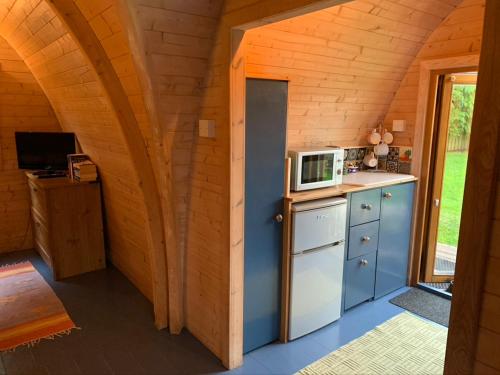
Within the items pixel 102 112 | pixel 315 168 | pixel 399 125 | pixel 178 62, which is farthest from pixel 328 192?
pixel 102 112

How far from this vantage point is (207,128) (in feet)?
7.61

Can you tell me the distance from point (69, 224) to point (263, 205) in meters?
2.31

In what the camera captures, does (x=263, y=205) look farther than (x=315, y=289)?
No

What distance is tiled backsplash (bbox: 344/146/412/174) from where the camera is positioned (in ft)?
12.1

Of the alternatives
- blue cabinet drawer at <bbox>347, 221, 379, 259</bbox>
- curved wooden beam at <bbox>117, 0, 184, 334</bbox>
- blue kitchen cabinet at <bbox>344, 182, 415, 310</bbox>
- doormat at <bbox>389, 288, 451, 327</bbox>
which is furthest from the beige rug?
curved wooden beam at <bbox>117, 0, 184, 334</bbox>

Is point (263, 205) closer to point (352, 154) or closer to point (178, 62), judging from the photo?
point (178, 62)

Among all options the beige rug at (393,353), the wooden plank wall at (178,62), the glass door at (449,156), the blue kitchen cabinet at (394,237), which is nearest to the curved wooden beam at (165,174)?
the wooden plank wall at (178,62)

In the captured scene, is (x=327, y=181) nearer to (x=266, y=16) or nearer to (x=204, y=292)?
(x=204, y=292)

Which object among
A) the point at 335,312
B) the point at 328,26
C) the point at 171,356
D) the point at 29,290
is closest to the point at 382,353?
the point at 335,312

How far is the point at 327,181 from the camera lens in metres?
2.97

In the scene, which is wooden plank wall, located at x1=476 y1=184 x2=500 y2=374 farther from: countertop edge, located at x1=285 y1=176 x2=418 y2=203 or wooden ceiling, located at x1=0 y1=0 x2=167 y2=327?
wooden ceiling, located at x1=0 y1=0 x2=167 y2=327

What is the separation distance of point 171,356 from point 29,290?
1.78 meters

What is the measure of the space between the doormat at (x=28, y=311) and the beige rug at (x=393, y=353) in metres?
1.97

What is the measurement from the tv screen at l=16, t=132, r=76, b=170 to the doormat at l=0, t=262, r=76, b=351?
3.99 ft
